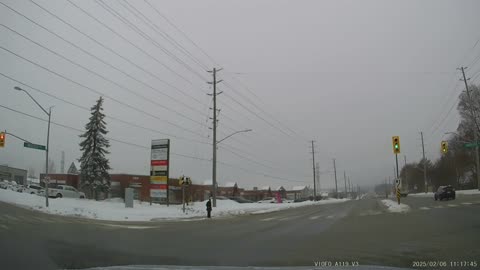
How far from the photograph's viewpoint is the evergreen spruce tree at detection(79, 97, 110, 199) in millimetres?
57125

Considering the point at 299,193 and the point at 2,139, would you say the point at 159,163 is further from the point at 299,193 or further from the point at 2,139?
the point at 299,193

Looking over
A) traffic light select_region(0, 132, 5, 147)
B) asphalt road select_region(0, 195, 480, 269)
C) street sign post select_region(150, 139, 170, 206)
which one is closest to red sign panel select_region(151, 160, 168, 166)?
street sign post select_region(150, 139, 170, 206)

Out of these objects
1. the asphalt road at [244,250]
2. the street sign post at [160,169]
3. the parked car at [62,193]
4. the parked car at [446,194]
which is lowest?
the asphalt road at [244,250]

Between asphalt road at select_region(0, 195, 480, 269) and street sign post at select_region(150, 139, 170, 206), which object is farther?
street sign post at select_region(150, 139, 170, 206)

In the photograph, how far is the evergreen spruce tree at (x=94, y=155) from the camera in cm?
5712

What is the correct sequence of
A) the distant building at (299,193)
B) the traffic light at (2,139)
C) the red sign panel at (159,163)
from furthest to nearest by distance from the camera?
the distant building at (299,193) → the red sign panel at (159,163) → the traffic light at (2,139)

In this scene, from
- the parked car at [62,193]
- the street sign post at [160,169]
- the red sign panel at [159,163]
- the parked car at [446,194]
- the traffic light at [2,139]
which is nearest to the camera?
the traffic light at [2,139]

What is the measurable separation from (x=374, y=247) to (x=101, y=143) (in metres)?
50.8

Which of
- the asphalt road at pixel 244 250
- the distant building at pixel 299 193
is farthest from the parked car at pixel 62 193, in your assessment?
the distant building at pixel 299 193

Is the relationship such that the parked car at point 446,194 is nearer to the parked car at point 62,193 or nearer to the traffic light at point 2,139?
the parked car at point 62,193

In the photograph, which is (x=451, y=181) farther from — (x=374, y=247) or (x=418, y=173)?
(x=374, y=247)

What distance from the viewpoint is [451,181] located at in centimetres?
10838

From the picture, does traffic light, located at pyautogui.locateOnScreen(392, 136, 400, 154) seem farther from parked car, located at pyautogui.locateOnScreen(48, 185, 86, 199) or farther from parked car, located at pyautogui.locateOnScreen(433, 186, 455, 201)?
parked car, located at pyautogui.locateOnScreen(48, 185, 86, 199)

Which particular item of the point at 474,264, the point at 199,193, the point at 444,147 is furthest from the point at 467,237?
the point at 199,193
